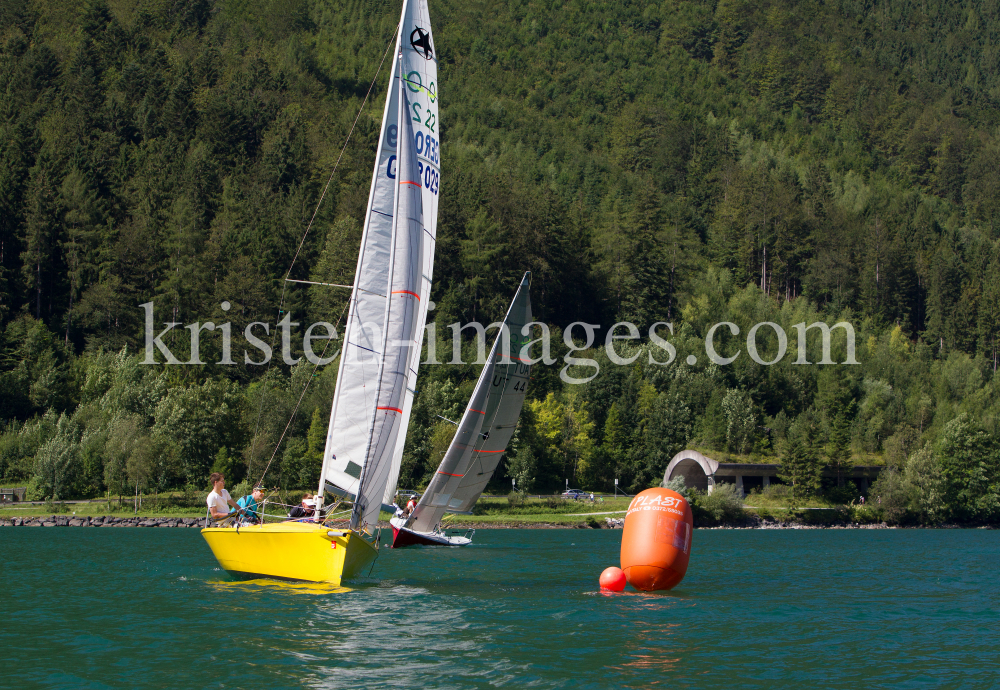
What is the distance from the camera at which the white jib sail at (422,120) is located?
2680 centimetres

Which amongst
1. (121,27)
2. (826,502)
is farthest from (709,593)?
(121,27)

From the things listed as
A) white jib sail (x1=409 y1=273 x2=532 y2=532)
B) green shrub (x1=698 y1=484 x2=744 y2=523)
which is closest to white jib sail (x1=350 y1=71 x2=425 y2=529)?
white jib sail (x1=409 y1=273 x2=532 y2=532)

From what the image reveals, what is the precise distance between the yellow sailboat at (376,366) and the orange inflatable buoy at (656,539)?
6.32m

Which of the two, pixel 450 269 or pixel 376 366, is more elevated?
pixel 450 269

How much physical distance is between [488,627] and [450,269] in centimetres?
8441

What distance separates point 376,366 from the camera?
2598 cm

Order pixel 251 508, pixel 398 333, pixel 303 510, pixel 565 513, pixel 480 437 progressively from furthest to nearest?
1. pixel 565 513
2. pixel 480 437
3. pixel 303 510
4. pixel 251 508
5. pixel 398 333

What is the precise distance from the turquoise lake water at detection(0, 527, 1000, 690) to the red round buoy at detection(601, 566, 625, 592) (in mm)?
441

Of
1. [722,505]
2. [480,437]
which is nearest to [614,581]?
[480,437]

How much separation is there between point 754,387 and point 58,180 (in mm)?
77024

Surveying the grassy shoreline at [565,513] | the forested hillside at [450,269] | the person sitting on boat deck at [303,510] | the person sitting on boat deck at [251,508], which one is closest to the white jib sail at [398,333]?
the person sitting on boat deck at [303,510]

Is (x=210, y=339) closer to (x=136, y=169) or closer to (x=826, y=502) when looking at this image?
(x=136, y=169)

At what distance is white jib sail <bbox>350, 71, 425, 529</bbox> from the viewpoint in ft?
83.0

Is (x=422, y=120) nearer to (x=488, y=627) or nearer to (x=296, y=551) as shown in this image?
(x=296, y=551)
